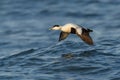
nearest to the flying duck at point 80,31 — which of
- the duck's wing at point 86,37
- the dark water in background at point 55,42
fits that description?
the duck's wing at point 86,37

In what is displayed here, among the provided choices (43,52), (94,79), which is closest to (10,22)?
(43,52)

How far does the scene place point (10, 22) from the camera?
25.0 m

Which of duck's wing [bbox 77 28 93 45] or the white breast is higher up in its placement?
the white breast

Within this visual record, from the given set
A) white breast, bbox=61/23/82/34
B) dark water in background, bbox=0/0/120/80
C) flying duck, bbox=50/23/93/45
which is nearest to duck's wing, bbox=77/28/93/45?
flying duck, bbox=50/23/93/45

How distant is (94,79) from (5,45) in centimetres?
674

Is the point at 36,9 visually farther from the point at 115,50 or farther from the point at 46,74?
the point at 46,74

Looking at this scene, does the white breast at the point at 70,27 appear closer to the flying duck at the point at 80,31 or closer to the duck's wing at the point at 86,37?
the flying duck at the point at 80,31

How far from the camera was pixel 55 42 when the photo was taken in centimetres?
2066

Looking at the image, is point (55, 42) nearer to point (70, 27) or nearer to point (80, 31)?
point (70, 27)

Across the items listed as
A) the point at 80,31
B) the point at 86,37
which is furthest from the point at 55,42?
the point at 86,37

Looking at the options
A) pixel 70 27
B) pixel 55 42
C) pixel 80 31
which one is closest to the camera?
pixel 80 31

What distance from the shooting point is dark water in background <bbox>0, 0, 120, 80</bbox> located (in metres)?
16.0

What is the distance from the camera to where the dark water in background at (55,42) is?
16047mm

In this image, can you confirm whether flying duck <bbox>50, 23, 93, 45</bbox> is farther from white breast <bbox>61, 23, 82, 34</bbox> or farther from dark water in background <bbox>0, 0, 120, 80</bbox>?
dark water in background <bbox>0, 0, 120, 80</bbox>
